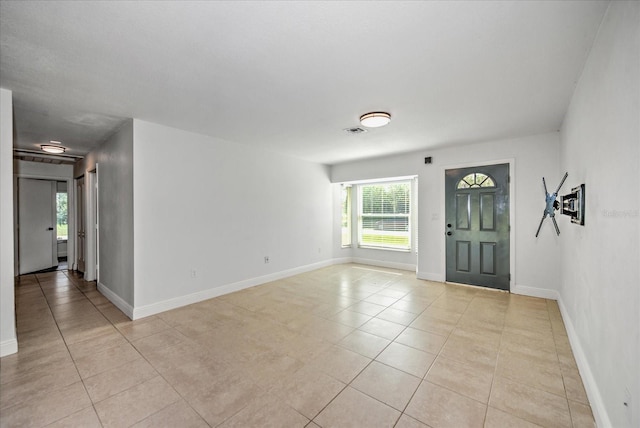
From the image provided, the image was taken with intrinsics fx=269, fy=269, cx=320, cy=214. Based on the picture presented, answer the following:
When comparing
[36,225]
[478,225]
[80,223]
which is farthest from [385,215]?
[36,225]

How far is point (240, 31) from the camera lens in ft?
5.69

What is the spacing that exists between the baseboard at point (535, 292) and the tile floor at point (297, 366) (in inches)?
10.1

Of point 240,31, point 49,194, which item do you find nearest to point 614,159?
point 240,31

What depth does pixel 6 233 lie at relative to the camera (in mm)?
2533

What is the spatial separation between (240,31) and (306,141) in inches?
108

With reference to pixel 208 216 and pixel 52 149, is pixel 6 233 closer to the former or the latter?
pixel 208 216

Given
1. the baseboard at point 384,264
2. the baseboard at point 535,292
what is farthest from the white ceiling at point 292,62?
the baseboard at point 384,264

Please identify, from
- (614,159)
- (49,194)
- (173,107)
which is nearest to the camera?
(614,159)

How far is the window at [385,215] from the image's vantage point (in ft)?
20.8

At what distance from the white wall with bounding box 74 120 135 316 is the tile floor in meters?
0.36

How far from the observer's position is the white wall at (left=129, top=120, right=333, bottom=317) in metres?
3.54

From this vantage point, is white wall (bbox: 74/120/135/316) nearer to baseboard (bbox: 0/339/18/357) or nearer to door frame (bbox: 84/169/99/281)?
door frame (bbox: 84/169/99/281)

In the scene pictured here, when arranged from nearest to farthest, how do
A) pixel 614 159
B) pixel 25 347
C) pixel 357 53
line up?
pixel 614 159
pixel 357 53
pixel 25 347

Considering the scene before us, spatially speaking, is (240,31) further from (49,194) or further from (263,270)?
(49,194)
